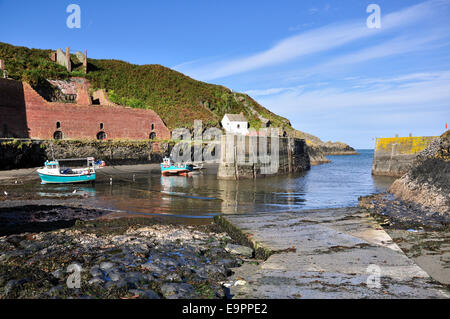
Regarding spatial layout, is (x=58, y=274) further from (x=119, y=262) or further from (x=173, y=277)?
(x=173, y=277)

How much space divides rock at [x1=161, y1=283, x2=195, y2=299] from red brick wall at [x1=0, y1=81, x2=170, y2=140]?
42.0 m

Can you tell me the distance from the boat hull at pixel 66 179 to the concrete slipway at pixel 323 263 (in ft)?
60.8

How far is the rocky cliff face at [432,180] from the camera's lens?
1139cm

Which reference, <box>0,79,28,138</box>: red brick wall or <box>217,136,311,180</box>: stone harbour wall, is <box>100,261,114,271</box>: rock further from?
<box>0,79,28,138</box>: red brick wall

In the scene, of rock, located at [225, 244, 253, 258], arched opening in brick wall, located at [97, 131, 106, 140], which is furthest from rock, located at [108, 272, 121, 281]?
arched opening in brick wall, located at [97, 131, 106, 140]

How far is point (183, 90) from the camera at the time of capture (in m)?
78.6

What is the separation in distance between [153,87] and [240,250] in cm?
7305

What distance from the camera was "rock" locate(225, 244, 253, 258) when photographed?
278 inches

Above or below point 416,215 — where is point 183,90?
above

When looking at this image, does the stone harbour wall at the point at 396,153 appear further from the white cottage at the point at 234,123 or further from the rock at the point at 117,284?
the white cottage at the point at 234,123

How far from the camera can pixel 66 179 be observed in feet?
78.4
